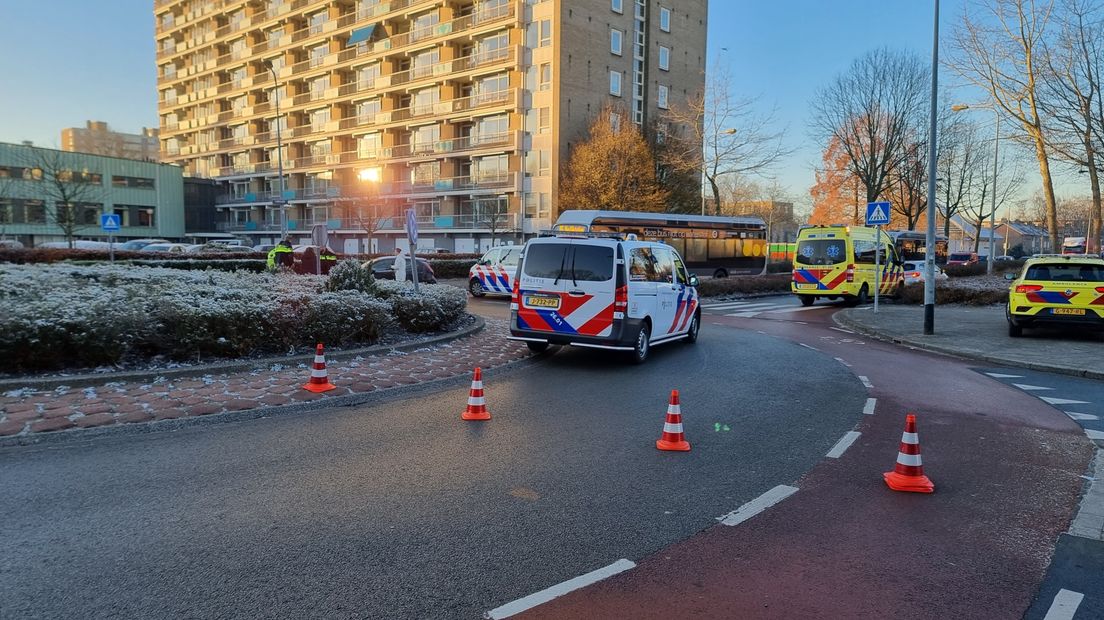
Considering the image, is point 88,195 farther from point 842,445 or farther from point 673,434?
point 842,445

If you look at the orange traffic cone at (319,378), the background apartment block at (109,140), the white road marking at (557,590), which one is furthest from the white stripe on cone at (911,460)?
the background apartment block at (109,140)

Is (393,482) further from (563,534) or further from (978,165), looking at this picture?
(978,165)

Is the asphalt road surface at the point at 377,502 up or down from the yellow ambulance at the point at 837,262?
down

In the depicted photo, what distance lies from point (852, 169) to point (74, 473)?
46110 millimetres

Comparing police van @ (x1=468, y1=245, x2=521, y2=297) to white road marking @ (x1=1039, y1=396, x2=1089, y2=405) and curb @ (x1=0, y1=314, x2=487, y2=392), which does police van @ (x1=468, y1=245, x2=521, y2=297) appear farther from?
white road marking @ (x1=1039, y1=396, x2=1089, y2=405)

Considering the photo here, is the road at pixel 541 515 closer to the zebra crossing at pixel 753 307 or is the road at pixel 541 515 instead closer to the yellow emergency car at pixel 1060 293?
the yellow emergency car at pixel 1060 293

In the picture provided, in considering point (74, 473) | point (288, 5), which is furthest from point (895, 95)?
point (288, 5)

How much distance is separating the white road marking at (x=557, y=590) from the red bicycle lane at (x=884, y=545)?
48mm

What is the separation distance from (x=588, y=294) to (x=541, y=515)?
240 inches

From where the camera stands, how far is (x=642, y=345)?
431 inches

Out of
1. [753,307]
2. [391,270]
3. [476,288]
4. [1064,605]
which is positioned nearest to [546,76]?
[391,270]

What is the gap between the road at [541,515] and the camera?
11.4 ft

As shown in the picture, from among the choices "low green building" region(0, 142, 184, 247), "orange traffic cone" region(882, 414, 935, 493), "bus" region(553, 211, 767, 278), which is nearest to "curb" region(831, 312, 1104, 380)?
"orange traffic cone" region(882, 414, 935, 493)

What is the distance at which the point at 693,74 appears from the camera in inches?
2184
